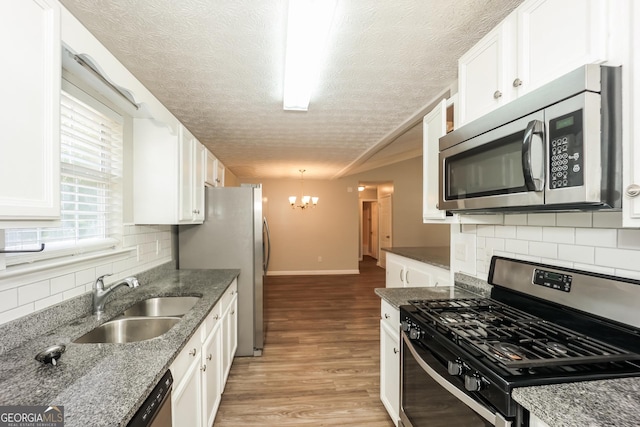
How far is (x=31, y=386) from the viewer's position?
86 cm

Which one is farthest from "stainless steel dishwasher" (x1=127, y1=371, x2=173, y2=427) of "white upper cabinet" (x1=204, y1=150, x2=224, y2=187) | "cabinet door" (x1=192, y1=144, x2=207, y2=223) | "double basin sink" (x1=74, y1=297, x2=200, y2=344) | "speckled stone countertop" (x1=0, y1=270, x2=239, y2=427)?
"white upper cabinet" (x1=204, y1=150, x2=224, y2=187)

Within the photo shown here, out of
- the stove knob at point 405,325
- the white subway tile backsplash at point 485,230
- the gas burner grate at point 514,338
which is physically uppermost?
the white subway tile backsplash at point 485,230

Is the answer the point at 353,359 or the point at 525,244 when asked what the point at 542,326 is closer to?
the point at 525,244

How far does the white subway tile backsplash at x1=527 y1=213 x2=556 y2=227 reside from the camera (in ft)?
4.31

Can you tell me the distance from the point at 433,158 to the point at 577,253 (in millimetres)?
888

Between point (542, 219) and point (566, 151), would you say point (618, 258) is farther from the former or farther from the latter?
point (566, 151)

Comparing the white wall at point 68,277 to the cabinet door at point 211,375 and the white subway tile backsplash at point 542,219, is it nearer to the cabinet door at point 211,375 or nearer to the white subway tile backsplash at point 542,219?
the cabinet door at point 211,375

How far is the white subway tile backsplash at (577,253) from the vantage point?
1.15 meters

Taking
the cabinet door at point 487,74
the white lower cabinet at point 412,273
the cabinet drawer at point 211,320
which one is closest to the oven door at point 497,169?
the cabinet door at point 487,74

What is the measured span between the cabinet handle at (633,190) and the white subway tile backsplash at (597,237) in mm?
385

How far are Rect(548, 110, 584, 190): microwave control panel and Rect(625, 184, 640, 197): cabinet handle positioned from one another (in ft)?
0.32

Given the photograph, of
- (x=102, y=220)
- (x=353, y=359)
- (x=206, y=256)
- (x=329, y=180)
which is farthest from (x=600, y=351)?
(x=329, y=180)

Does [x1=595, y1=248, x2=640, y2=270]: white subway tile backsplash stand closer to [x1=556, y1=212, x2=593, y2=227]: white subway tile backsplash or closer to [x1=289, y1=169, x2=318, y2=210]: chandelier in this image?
[x1=556, y1=212, x2=593, y2=227]: white subway tile backsplash

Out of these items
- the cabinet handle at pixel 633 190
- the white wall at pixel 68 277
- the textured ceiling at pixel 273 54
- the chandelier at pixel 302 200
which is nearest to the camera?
the cabinet handle at pixel 633 190
